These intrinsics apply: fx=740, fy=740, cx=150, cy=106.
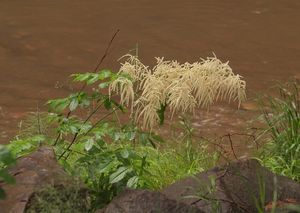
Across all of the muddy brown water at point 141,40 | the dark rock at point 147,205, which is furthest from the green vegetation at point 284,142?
the muddy brown water at point 141,40

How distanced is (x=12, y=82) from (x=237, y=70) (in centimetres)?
249

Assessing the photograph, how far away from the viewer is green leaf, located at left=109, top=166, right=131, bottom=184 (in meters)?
3.65

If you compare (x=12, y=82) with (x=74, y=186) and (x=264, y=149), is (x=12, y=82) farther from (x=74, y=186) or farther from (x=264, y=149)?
(x=74, y=186)

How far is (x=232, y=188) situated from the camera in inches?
144

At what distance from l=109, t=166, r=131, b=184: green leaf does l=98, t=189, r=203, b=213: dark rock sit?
0.26 meters

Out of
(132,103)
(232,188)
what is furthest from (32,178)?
(232,188)

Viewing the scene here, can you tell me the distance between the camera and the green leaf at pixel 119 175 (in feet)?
12.0

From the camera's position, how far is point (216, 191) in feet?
11.8

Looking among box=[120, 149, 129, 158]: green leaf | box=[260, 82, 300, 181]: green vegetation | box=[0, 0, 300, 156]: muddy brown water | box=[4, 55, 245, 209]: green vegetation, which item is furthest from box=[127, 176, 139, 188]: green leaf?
box=[0, 0, 300, 156]: muddy brown water

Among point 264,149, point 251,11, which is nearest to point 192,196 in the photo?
point 264,149

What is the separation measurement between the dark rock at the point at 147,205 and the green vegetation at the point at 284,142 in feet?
4.73

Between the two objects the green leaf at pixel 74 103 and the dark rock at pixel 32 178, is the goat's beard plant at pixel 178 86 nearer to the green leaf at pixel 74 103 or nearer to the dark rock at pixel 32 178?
the green leaf at pixel 74 103

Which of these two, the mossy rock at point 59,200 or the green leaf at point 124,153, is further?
the green leaf at point 124,153

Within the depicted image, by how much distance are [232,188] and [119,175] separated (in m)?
0.56
